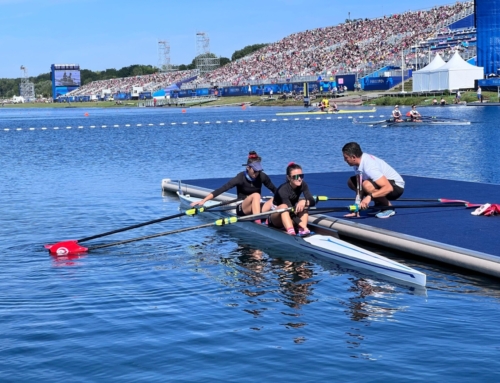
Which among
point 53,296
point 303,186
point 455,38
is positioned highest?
point 455,38

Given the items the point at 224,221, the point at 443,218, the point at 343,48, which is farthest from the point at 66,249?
the point at 343,48

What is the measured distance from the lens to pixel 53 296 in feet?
35.6

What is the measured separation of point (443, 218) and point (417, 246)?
6.57ft

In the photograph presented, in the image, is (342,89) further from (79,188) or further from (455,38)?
(79,188)

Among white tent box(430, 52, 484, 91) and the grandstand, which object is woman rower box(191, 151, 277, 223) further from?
the grandstand

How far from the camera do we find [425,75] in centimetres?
7481

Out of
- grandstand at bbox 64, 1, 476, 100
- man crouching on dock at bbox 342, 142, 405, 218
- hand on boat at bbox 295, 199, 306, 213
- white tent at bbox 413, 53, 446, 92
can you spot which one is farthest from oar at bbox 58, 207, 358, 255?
grandstand at bbox 64, 1, 476, 100

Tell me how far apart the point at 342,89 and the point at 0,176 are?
72882 millimetres

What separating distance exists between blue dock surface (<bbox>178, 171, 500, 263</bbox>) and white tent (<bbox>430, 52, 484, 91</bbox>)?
2233 inches

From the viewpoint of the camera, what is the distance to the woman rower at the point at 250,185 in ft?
44.2

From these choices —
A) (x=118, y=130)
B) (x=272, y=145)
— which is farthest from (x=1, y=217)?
(x=118, y=130)

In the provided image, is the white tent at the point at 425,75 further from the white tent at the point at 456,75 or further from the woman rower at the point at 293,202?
the woman rower at the point at 293,202

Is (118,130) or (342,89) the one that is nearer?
(118,130)

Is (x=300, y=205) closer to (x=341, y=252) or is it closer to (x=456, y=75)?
(x=341, y=252)
